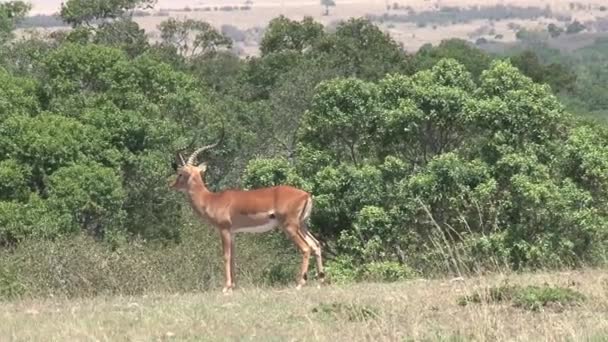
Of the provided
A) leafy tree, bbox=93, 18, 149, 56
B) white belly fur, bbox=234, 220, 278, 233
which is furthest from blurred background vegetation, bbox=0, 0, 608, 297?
leafy tree, bbox=93, 18, 149, 56

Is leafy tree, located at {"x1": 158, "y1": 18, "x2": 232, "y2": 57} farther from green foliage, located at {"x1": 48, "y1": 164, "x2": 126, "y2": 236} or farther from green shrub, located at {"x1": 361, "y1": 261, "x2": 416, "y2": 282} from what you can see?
green shrub, located at {"x1": 361, "y1": 261, "x2": 416, "y2": 282}

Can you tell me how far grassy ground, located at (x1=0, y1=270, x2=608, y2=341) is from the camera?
7605 mm

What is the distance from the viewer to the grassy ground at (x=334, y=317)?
7605mm

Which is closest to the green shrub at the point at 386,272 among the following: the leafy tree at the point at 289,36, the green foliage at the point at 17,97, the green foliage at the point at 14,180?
the green foliage at the point at 14,180

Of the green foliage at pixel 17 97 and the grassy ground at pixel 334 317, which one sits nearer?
the grassy ground at pixel 334 317

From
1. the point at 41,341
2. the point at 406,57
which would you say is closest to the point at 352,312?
the point at 41,341

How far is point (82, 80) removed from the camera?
27.9m

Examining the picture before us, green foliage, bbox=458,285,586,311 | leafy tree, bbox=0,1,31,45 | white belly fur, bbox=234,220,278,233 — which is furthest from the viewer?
leafy tree, bbox=0,1,31,45

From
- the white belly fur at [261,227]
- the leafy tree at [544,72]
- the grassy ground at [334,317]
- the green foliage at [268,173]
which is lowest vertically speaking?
the leafy tree at [544,72]

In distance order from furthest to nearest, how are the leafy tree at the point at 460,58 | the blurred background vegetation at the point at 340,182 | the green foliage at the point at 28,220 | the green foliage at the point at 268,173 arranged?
the leafy tree at the point at 460,58 → the green foliage at the point at 28,220 → the green foliage at the point at 268,173 → the blurred background vegetation at the point at 340,182

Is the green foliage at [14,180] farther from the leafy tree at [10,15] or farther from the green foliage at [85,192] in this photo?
the leafy tree at [10,15]

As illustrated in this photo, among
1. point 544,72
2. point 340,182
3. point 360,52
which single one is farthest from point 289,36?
point 340,182

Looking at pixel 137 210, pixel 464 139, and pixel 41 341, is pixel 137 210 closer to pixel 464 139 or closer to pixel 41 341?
pixel 464 139

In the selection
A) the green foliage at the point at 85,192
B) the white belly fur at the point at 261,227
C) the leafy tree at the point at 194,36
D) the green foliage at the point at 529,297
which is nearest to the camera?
the green foliage at the point at 529,297
